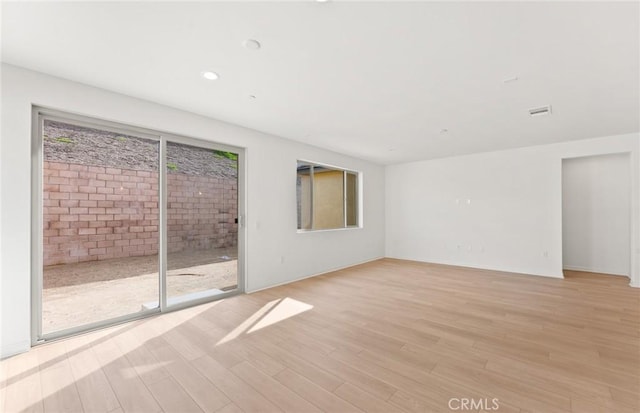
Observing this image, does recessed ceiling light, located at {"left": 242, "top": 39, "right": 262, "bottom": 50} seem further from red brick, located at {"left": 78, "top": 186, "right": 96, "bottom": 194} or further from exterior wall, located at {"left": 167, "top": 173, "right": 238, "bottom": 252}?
red brick, located at {"left": 78, "top": 186, "right": 96, "bottom": 194}

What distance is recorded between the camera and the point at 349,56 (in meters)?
2.22

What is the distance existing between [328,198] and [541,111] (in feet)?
12.2

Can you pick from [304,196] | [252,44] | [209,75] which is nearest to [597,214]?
[304,196]

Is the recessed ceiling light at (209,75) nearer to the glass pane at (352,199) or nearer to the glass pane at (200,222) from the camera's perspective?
the glass pane at (200,222)

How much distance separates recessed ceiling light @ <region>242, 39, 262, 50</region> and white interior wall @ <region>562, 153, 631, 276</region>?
6.41 m

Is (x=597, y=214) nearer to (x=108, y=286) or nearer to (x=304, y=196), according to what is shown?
(x=304, y=196)

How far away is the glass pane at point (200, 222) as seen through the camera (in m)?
3.48

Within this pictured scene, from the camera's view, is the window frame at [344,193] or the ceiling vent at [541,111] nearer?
the ceiling vent at [541,111]

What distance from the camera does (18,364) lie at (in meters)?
2.20

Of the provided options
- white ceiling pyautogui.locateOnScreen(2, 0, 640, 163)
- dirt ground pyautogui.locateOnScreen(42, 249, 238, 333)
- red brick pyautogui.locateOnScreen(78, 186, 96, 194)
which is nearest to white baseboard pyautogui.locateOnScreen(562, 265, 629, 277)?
white ceiling pyautogui.locateOnScreen(2, 0, 640, 163)

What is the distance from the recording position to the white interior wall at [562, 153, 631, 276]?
16.7ft

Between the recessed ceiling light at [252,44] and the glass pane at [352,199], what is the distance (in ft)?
14.2

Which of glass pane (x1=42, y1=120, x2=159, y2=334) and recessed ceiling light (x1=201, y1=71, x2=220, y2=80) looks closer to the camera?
recessed ceiling light (x1=201, y1=71, x2=220, y2=80)

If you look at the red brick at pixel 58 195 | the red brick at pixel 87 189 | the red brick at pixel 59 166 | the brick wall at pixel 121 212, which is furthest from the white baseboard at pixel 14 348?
the red brick at pixel 59 166
